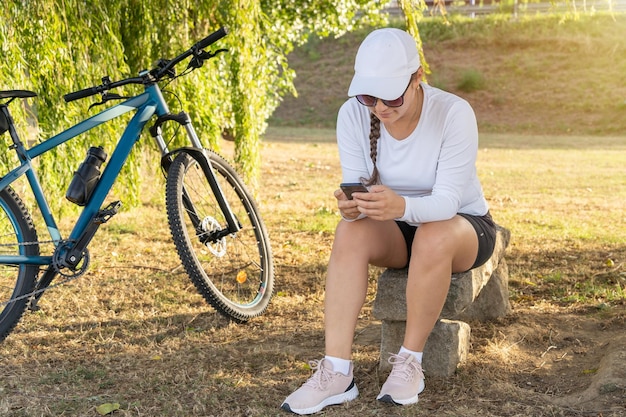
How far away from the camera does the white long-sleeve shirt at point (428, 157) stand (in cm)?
289

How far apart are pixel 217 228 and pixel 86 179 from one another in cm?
65

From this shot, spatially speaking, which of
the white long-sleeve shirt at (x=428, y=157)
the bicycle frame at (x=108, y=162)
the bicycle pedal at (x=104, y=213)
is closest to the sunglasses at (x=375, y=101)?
the white long-sleeve shirt at (x=428, y=157)


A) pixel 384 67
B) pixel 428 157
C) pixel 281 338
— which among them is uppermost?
pixel 384 67

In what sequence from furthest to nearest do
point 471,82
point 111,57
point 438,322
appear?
point 471,82
point 111,57
point 438,322

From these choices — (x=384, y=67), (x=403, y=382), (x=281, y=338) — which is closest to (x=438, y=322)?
(x=403, y=382)

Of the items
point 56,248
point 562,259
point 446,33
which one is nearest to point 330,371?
point 56,248

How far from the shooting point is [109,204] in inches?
143

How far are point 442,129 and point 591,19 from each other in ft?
68.3

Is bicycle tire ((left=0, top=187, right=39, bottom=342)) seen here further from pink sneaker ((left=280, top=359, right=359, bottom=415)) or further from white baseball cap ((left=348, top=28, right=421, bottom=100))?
white baseball cap ((left=348, top=28, right=421, bottom=100))

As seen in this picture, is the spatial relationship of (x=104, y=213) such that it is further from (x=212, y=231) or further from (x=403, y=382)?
(x=403, y=382)

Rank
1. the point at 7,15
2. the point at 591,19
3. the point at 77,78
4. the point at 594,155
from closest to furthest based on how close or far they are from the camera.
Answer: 1. the point at 7,15
2. the point at 77,78
3. the point at 594,155
4. the point at 591,19

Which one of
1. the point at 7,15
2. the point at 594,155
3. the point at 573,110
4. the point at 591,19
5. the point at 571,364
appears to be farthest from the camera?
the point at 591,19

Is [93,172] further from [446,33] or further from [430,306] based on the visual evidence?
[446,33]

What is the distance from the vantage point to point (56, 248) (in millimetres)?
3572
